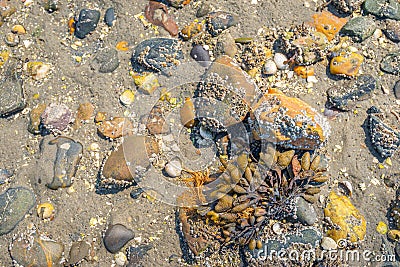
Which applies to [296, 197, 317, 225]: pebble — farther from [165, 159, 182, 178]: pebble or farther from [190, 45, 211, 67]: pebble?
[190, 45, 211, 67]: pebble

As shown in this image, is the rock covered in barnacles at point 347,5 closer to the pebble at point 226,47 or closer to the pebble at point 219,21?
the pebble at point 219,21

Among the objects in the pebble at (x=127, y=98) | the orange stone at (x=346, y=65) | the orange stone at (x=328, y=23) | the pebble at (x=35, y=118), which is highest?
the orange stone at (x=328, y=23)

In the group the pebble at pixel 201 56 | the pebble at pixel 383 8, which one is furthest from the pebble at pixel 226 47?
the pebble at pixel 383 8

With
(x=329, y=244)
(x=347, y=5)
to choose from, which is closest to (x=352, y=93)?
(x=347, y=5)

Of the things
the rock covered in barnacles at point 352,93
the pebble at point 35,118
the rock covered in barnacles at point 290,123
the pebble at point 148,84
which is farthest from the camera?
the pebble at point 148,84

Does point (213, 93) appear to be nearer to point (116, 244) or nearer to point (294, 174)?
point (294, 174)

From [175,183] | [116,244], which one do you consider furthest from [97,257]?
[175,183]
